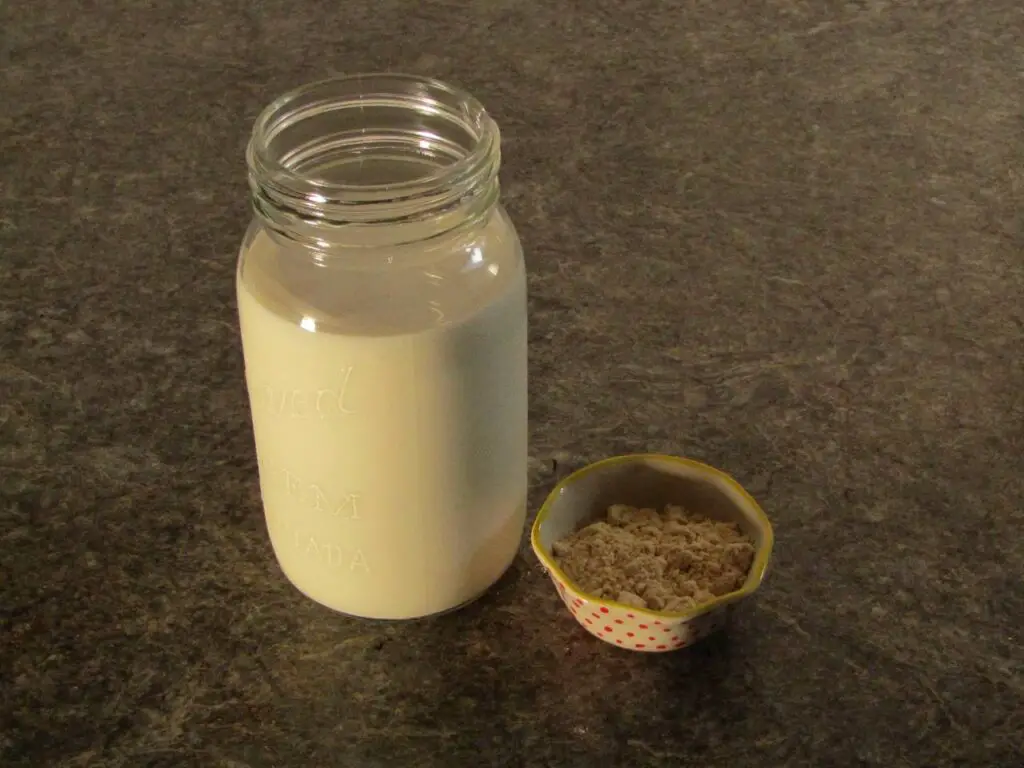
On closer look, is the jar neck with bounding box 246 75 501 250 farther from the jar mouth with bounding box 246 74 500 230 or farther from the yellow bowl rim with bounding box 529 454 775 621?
the yellow bowl rim with bounding box 529 454 775 621

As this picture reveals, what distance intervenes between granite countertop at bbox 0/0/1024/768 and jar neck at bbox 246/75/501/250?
24cm

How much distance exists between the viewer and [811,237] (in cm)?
99

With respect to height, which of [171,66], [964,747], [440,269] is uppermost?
[440,269]

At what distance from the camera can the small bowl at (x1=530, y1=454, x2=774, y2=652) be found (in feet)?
1.95

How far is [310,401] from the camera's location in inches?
22.8

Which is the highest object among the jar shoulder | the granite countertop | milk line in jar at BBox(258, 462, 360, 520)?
the jar shoulder

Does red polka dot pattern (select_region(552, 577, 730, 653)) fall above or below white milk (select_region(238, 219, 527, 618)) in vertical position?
below

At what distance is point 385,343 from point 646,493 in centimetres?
22

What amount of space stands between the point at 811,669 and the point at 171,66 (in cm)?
95

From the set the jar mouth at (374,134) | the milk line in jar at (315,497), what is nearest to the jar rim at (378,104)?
the jar mouth at (374,134)

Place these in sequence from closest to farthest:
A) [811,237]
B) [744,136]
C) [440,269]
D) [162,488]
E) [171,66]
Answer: [440,269]
[162,488]
[811,237]
[744,136]
[171,66]

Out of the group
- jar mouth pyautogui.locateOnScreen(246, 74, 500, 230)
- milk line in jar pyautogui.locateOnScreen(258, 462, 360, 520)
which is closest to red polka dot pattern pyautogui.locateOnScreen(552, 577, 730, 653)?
milk line in jar pyautogui.locateOnScreen(258, 462, 360, 520)

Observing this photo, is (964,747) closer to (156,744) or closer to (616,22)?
(156,744)

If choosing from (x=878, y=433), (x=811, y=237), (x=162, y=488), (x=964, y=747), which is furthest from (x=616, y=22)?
(x=964, y=747)
